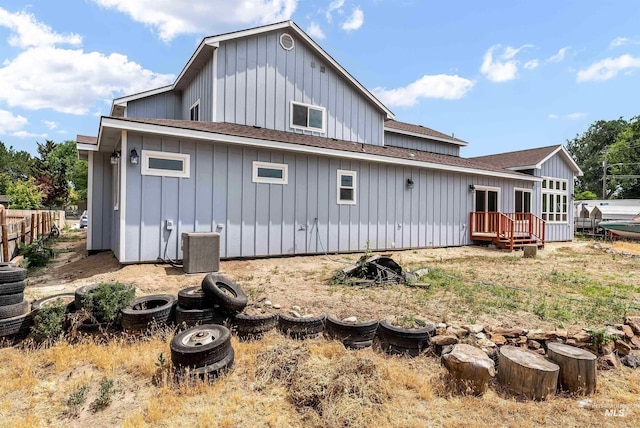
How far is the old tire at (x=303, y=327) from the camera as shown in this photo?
3697mm

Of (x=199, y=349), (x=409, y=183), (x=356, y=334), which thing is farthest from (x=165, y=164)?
(x=409, y=183)

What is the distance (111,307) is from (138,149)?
4.01m

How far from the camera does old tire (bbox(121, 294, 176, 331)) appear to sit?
12.1 ft

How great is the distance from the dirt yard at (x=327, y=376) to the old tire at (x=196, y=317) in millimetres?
251

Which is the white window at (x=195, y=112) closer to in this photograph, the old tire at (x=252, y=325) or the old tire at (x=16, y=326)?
the old tire at (x=16, y=326)

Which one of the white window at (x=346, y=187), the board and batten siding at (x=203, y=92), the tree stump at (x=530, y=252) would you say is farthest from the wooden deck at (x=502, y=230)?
the board and batten siding at (x=203, y=92)

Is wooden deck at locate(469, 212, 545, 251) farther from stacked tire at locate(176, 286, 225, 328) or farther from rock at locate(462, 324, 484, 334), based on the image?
stacked tire at locate(176, 286, 225, 328)

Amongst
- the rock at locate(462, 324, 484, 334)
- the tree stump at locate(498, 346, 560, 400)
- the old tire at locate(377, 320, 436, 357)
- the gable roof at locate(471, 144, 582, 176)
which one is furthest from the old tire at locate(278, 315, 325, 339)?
the gable roof at locate(471, 144, 582, 176)

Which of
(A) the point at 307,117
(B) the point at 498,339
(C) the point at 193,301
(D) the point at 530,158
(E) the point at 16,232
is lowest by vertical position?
(B) the point at 498,339

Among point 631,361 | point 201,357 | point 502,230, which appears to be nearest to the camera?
point 201,357

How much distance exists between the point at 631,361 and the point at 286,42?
11.0 m

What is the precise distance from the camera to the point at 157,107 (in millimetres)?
12336

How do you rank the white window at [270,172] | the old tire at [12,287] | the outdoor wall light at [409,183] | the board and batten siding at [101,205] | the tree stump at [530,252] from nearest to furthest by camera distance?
1. the old tire at [12,287]
2. the white window at [270,172]
3. the board and batten siding at [101,205]
4. the tree stump at [530,252]
5. the outdoor wall light at [409,183]

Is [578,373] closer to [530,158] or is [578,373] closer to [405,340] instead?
[405,340]
